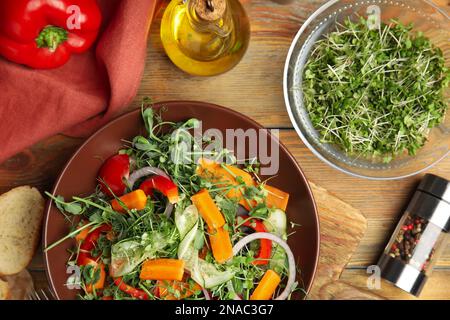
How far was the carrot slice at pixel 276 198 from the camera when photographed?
6.34 ft

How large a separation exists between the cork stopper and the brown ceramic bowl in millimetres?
287

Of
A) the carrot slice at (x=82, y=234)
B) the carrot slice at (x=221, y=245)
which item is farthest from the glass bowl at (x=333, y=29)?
the carrot slice at (x=82, y=234)

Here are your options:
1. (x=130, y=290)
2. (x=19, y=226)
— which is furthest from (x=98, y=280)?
(x=19, y=226)

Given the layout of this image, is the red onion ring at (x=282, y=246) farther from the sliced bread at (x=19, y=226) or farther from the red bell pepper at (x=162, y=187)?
the sliced bread at (x=19, y=226)

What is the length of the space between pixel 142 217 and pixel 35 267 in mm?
485

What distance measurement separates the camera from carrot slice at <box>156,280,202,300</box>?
1.84m

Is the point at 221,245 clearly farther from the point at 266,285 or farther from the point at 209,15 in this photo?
the point at 209,15

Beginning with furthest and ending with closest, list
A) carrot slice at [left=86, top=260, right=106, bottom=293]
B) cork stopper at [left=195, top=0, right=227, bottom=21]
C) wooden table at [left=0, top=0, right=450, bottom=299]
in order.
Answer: wooden table at [left=0, top=0, right=450, bottom=299], carrot slice at [left=86, top=260, right=106, bottom=293], cork stopper at [left=195, top=0, right=227, bottom=21]

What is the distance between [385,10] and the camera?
6.48ft

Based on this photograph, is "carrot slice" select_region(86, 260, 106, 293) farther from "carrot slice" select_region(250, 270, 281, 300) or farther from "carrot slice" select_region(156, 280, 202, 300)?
"carrot slice" select_region(250, 270, 281, 300)

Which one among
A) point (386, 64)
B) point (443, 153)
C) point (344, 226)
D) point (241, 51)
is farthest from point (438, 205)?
point (241, 51)

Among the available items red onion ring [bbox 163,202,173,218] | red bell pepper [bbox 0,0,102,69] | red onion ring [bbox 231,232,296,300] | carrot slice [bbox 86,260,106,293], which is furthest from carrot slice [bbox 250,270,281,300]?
red bell pepper [bbox 0,0,102,69]

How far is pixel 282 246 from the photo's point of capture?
1895 mm

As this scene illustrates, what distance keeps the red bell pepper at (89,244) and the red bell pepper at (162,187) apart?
0.61ft
